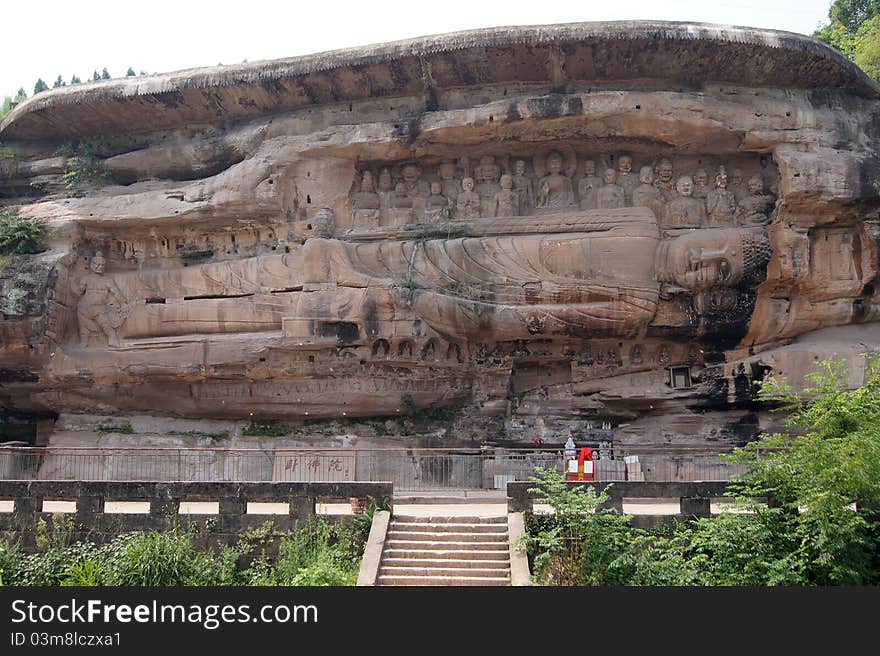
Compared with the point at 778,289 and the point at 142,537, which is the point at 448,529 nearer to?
the point at 142,537

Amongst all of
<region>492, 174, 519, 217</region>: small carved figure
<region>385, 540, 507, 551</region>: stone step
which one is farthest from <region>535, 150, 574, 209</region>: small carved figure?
<region>385, 540, 507, 551</region>: stone step

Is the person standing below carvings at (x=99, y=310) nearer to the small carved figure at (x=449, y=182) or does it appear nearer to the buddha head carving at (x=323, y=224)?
the buddha head carving at (x=323, y=224)

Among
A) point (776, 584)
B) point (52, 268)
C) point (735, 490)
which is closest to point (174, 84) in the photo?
point (52, 268)

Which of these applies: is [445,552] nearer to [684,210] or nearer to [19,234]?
[684,210]

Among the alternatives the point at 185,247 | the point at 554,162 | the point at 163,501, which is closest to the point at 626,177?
the point at 554,162

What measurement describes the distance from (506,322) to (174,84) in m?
8.53

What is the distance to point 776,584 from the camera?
1084 cm

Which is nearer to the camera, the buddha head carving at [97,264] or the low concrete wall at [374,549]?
the low concrete wall at [374,549]

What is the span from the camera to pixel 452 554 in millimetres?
12086

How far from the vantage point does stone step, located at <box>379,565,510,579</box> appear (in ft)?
38.1

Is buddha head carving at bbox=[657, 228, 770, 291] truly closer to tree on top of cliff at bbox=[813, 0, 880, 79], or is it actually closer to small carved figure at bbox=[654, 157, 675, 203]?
small carved figure at bbox=[654, 157, 675, 203]

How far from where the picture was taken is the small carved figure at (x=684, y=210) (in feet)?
61.8

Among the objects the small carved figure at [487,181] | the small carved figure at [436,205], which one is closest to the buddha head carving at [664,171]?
the small carved figure at [487,181]

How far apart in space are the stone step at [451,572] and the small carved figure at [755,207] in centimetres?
997
